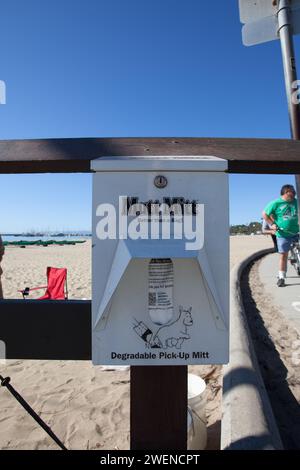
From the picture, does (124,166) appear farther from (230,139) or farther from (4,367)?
(4,367)

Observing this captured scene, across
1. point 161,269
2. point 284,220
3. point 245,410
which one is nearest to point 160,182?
point 161,269

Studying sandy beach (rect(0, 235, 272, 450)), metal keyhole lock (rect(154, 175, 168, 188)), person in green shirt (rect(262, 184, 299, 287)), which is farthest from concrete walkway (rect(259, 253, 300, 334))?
metal keyhole lock (rect(154, 175, 168, 188))

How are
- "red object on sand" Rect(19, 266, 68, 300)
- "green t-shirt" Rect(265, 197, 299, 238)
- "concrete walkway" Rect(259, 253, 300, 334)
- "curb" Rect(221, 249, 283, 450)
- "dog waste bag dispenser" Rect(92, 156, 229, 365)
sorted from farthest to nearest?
"red object on sand" Rect(19, 266, 68, 300)
"green t-shirt" Rect(265, 197, 299, 238)
"concrete walkway" Rect(259, 253, 300, 334)
"curb" Rect(221, 249, 283, 450)
"dog waste bag dispenser" Rect(92, 156, 229, 365)

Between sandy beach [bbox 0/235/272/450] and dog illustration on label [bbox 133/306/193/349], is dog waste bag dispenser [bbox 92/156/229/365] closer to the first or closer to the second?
dog illustration on label [bbox 133/306/193/349]

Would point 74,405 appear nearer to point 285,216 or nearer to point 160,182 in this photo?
point 160,182

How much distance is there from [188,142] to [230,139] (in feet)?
0.42

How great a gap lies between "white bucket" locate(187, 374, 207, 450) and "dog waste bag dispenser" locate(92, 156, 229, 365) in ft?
3.44

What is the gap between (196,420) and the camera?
1663 millimetres

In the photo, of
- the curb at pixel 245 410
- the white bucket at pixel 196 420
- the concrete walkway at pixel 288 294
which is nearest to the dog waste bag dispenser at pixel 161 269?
the curb at pixel 245 410

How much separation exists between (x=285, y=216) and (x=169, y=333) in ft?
16.2

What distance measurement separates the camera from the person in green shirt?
16.9 ft

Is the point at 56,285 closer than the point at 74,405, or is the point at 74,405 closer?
the point at 74,405

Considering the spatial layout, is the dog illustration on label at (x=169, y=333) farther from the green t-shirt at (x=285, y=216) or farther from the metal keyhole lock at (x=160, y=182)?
the green t-shirt at (x=285, y=216)
